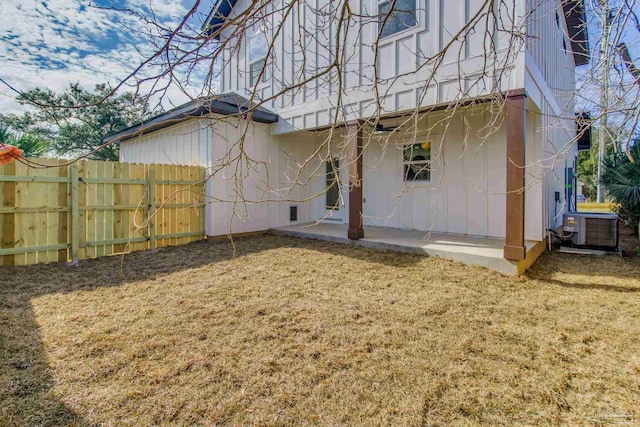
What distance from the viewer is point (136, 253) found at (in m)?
6.29

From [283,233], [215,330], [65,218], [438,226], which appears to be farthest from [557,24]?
[65,218]

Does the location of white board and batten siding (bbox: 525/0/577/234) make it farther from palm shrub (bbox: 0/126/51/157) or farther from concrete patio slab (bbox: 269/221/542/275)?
palm shrub (bbox: 0/126/51/157)

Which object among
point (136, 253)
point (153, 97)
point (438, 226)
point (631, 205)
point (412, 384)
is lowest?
point (412, 384)

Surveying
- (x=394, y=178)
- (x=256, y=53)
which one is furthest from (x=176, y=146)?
(x=394, y=178)

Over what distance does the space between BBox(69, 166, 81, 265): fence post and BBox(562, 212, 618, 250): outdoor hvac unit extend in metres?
8.91

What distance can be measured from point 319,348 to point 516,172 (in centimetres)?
375

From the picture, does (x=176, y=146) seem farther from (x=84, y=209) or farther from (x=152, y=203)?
(x=84, y=209)

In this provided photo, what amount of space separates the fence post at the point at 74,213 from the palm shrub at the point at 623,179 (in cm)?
1033

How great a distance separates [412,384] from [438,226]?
18.4 ft

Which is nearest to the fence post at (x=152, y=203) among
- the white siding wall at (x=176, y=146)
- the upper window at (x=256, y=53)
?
the white siding wall at (x=176, y=146)

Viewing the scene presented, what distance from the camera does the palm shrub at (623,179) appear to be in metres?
6.68

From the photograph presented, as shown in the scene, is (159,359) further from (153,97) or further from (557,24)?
(557,24)

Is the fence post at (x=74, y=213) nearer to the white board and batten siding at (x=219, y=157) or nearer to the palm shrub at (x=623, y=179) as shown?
the white board and batten siding at (x=219, y=157)

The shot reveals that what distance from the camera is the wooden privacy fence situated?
16.9ft
